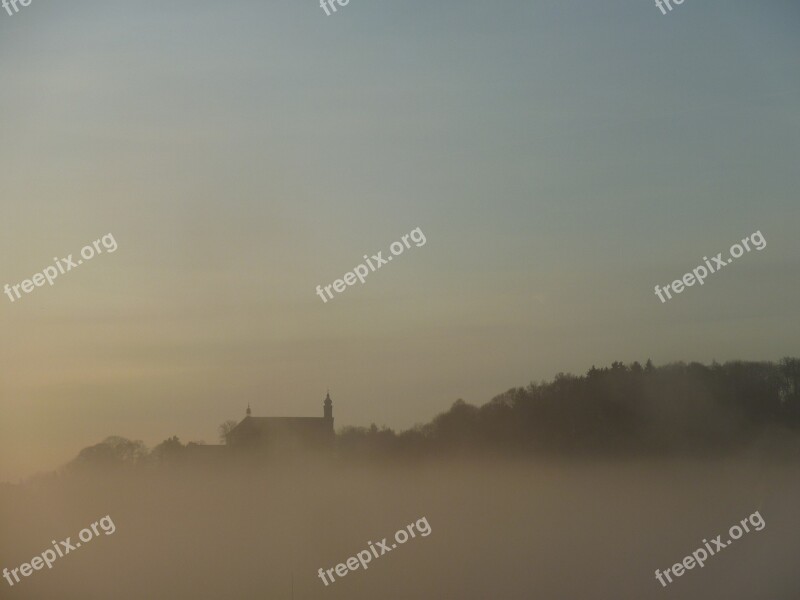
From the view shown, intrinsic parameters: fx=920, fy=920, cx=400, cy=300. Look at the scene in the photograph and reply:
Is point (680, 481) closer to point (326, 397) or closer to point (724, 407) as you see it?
point (724, 407)

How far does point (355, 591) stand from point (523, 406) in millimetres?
1806

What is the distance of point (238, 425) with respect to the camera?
684 centimetres

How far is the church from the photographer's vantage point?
6648 millimetres

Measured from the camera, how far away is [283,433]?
6.81 meters
